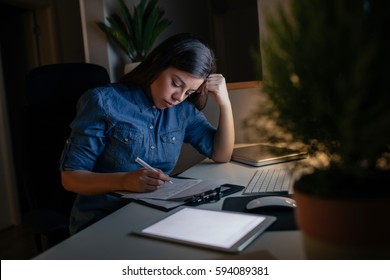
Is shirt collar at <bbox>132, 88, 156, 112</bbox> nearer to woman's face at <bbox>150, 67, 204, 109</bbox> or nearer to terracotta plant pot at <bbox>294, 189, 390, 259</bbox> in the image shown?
woman's face at <bbox>150, 67, 204, 109</bbox>

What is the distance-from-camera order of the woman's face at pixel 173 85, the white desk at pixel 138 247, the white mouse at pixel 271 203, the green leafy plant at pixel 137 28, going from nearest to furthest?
the white desk at pixel 138 247 → the white mouse at pixel 271 203 → the woman's face at pixel 173 85 → the green leafy plant at pixel 137 28

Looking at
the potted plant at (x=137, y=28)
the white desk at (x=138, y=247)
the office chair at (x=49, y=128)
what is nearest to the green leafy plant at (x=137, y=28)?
the potted plant at (x=137, y=28)

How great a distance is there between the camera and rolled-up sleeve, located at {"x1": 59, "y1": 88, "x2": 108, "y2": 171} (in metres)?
1.09

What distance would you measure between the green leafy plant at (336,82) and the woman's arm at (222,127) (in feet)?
3.12

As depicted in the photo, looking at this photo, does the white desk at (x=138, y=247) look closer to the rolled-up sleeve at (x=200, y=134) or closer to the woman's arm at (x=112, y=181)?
the woman's arm at (x=112, y=181)

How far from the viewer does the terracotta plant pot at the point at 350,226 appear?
44cm

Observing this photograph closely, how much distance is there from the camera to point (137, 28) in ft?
7.34

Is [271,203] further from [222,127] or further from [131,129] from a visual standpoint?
[222,127]

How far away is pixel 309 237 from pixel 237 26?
5.95ft

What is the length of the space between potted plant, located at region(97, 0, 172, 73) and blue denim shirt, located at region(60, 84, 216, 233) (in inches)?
40.3

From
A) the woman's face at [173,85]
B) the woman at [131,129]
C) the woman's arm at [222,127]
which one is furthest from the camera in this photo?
the woman's arm at [222,127]

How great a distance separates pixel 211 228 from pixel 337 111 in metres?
0.35

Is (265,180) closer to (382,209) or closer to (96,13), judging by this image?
(382,209)
